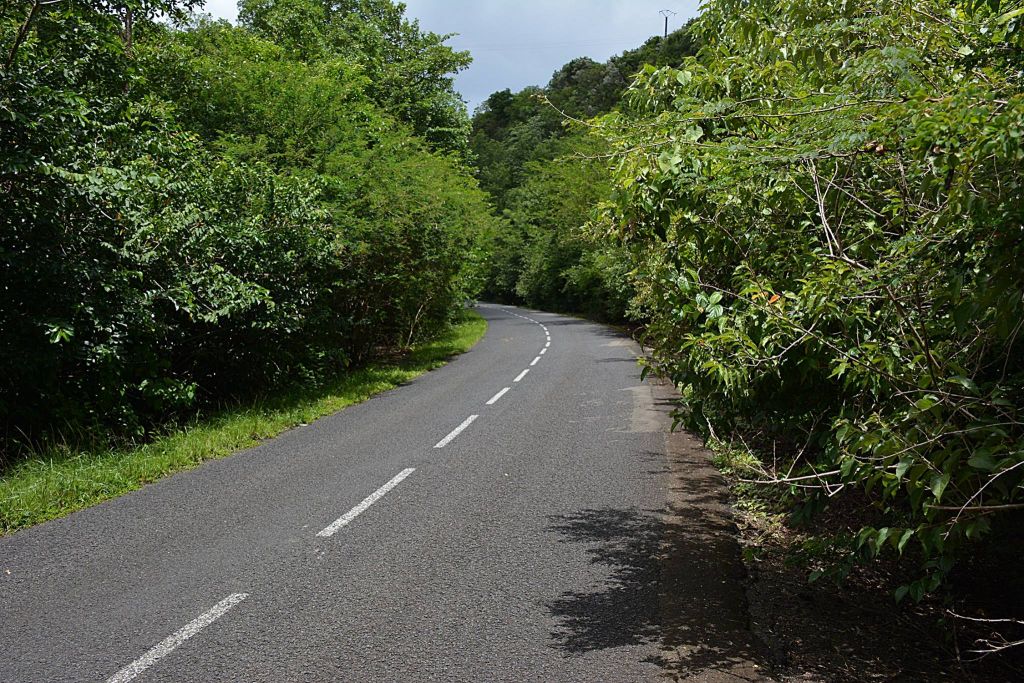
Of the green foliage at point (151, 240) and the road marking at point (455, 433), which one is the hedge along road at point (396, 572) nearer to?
the road marking at point (455, 433)

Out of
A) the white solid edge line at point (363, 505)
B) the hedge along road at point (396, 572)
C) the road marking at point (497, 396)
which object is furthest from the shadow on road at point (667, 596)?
the road marking at point (497, 396)

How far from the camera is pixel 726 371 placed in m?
3.79

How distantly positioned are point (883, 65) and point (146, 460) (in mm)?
8441

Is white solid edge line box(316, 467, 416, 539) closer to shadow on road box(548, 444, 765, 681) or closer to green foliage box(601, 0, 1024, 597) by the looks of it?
shadow on road box(548, 444, 765, 681)

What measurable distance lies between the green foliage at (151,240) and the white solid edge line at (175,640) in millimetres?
5061

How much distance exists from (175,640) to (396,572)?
1524 millimetres

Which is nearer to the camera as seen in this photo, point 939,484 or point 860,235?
point 939,484

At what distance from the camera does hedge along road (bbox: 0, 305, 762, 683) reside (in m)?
4.12

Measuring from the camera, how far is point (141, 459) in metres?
9.01

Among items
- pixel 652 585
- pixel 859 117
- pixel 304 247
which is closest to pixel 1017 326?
pixel 859 117

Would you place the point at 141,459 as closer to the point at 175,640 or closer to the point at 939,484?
the point at 175,640

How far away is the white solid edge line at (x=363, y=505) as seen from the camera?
631cm

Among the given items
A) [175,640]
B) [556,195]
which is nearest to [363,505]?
[175,640]

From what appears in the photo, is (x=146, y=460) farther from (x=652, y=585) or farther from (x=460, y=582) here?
(x=652, y=585)
